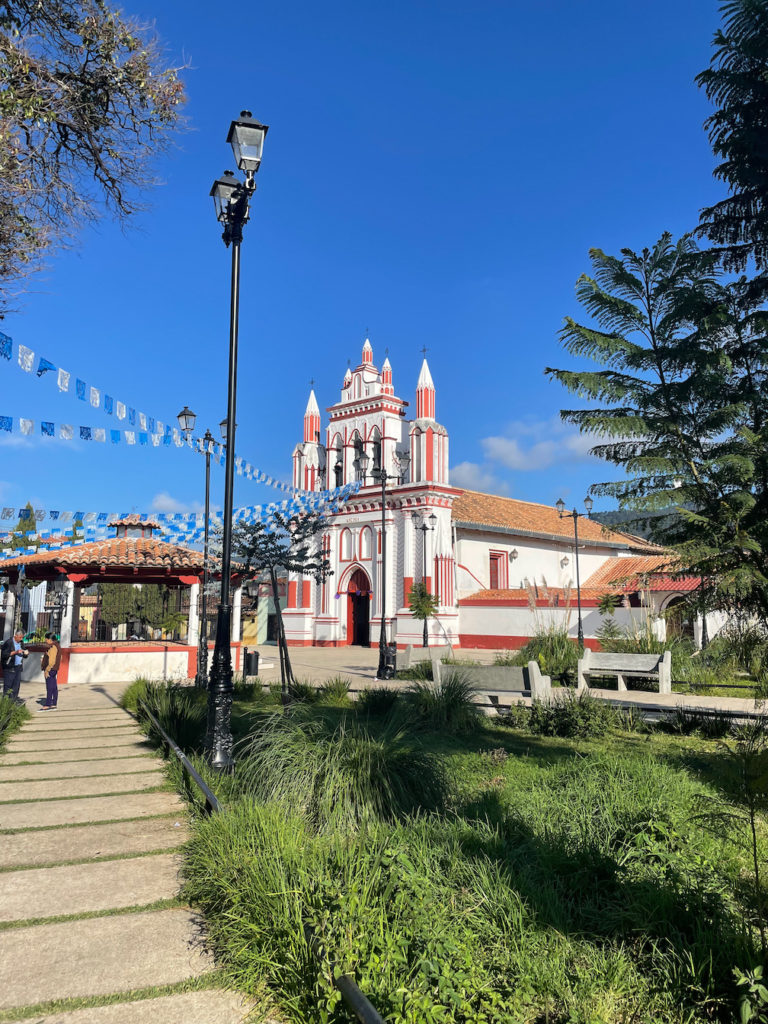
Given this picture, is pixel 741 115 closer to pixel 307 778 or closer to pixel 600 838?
pixel 600 838

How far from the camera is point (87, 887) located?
4.45m

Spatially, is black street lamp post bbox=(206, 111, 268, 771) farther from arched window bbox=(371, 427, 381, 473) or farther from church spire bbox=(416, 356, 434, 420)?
arched window bbox=(371, 427, 381, 473)

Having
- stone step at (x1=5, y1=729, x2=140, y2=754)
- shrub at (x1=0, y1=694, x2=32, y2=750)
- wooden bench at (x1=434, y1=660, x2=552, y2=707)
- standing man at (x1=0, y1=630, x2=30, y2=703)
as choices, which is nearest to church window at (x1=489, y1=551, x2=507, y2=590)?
wooden bench at (x1=434, y1=660, x2=552, y2=707)

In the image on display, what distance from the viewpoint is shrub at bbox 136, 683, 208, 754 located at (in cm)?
802

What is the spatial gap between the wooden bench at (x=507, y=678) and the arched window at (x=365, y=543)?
77.2 ft

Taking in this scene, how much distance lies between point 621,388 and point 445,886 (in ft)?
18.2

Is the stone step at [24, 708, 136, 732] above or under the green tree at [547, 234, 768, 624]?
under

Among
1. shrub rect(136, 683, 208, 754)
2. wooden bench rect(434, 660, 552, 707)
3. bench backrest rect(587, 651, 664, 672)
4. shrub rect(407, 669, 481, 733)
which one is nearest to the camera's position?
shrub rect(136, 683, 208, 754)

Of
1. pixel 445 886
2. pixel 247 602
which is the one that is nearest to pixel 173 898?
pixel 445 886

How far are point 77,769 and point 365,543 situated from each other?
2787 cm

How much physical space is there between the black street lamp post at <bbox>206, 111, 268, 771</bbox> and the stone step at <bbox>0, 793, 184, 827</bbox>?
0.59 meters

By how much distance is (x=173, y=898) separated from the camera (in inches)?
166

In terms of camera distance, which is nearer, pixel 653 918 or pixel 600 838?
pixel 653 918

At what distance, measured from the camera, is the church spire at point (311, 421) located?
3866cm
